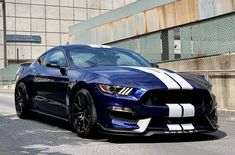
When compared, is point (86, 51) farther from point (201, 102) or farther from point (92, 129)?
point (201, 102)

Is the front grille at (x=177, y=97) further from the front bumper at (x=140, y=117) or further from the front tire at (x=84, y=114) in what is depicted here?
the front tire at (x=84, y=114)

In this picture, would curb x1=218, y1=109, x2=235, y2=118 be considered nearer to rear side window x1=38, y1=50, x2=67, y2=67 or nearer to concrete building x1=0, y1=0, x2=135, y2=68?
rear side window x1=38, y1=50, x2=67, y2=67

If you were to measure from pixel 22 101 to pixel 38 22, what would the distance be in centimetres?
5191

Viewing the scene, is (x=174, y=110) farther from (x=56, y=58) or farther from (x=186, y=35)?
(x=186, y=35)

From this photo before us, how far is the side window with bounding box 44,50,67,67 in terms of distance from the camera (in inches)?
308

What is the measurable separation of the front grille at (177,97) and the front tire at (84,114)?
75cm

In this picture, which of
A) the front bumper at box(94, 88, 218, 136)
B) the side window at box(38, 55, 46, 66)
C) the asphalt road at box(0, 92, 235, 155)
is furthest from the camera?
the side window at box(38, 55, 46, 66)

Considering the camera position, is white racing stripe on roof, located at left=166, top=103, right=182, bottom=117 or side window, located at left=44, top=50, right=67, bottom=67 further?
side window, located at left=44, top=50, right=67, bottom=67

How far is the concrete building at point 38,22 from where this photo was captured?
58281 millimetres

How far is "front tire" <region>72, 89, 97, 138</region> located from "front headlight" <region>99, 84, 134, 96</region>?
0.26 m

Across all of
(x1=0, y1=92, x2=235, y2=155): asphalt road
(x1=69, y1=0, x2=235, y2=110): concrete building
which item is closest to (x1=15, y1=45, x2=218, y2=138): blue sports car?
(x1=0, y1=92, x2=235, y2=155): asphalt road

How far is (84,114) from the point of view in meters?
6.88

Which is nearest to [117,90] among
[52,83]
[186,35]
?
[52,83]

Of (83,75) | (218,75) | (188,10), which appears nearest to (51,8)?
(188,10)
